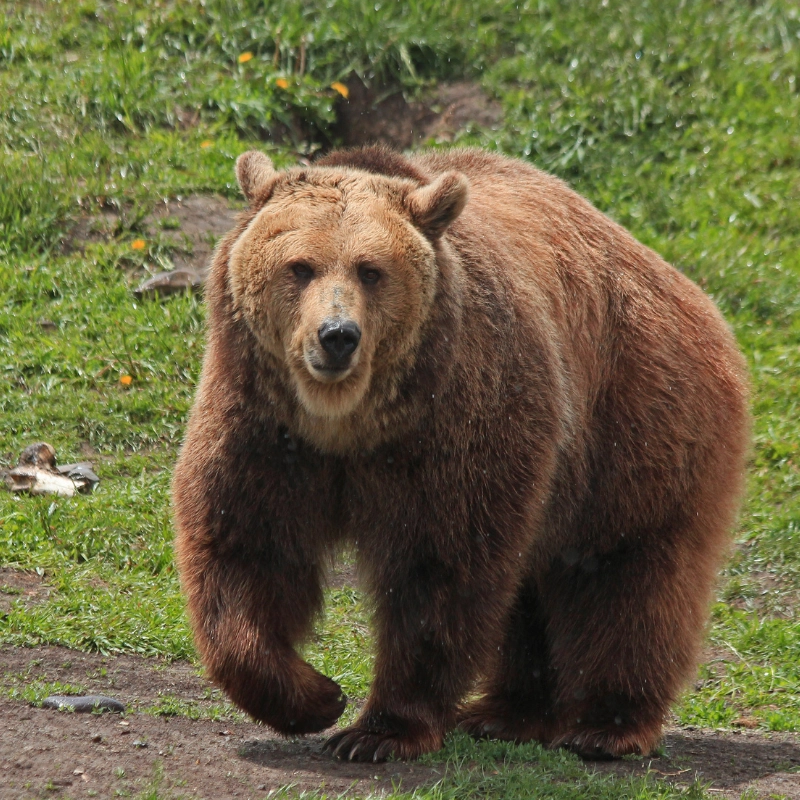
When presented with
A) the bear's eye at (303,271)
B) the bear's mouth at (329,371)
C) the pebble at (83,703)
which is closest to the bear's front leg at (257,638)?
the pebble at (83,703)

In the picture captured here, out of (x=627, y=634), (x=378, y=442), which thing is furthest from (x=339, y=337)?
(x=627, y=634)

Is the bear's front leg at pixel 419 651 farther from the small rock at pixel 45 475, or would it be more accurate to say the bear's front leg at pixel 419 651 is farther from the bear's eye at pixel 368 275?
the small rock at pixel 45 475

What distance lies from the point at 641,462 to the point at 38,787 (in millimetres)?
2807

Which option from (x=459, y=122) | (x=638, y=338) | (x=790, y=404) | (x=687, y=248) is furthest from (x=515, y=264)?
(x=459, y=122)

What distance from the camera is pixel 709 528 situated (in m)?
5.62

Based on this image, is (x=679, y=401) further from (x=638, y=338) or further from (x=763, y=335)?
(x=763, y=335)

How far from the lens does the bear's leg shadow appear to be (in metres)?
5.37

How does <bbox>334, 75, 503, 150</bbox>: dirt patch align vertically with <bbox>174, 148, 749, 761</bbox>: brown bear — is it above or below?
above

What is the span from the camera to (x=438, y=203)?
184 inches

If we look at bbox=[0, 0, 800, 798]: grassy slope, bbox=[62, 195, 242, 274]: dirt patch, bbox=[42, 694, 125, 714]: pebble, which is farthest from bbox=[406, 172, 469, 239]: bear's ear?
bbox=[62, 195, 242, 274]: dirt patch

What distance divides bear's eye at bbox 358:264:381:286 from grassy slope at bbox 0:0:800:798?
2.25m

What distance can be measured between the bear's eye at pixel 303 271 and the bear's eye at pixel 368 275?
0.16 metres

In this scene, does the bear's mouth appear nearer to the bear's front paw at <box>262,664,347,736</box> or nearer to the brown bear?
the brown bear

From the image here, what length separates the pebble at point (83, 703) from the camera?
4695mm
